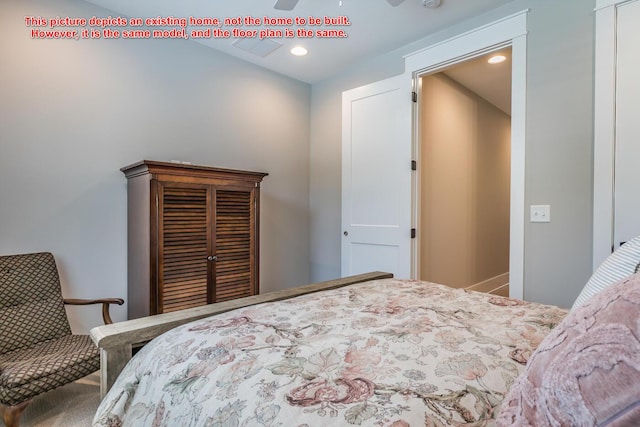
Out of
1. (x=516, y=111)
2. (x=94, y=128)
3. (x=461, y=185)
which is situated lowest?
(x=461, y=185)

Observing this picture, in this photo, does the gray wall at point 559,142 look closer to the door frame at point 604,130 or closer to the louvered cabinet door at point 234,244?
the door frame at point 604,130

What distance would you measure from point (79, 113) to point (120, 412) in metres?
2.20

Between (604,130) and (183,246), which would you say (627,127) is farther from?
(183,246)

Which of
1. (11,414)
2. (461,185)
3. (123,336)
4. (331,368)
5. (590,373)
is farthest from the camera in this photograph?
(461,185)

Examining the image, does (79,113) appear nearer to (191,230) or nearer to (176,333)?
(191,230)

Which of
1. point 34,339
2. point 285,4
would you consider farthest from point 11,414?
point 285,4

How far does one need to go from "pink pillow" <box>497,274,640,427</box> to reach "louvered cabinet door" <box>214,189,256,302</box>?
89.7 inches

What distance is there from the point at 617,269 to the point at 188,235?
2.28 m

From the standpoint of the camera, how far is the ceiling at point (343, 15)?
239 cm

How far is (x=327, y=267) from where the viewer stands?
3645 mm

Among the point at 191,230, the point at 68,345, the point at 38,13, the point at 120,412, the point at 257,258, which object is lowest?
the point at 68,345

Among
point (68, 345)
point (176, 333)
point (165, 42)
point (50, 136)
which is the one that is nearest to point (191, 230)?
point (68, 345)

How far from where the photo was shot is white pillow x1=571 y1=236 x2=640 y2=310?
2.48ft

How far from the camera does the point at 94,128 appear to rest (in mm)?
2391
